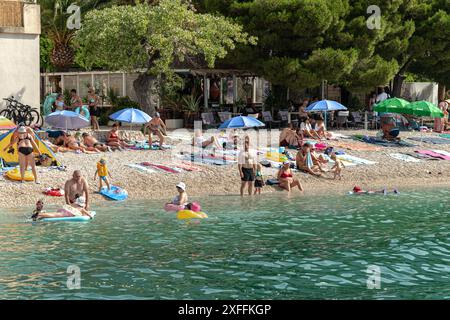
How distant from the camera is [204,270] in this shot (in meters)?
16.2

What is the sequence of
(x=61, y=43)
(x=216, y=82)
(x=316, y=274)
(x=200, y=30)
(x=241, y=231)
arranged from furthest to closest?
Result: (x=61, y=43), (x=216, y=82), (x=200, y=30), (x=241, y=231), (x=316, y=274)

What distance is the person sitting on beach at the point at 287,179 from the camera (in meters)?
26.4

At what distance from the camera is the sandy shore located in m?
24.0

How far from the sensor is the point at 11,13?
3172 cm

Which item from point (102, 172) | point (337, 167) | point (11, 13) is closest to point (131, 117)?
point (102, 172)

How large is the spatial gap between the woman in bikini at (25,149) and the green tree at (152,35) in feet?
27.9

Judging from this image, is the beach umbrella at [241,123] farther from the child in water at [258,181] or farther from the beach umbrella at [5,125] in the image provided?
the beach umbrella at [5,125]

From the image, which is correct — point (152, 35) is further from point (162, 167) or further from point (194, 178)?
point (194, 178)

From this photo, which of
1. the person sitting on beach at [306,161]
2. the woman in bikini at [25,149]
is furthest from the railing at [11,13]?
the person sitting on beach at [306,161]
